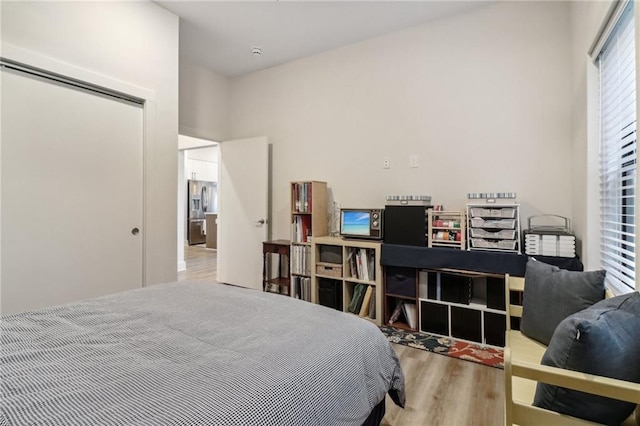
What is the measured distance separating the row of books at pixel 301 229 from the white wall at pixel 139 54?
1.22 meters

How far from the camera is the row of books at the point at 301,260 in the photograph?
345cm

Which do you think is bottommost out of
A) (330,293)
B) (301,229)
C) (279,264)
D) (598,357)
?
(330,293)

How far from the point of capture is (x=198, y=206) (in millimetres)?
8664

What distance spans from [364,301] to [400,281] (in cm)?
41

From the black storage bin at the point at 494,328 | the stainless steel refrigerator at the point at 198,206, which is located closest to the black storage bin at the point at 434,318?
the black storage bin at the point at 494,328

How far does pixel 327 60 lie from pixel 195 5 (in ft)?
4.69

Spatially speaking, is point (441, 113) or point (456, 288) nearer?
point (456, 288)

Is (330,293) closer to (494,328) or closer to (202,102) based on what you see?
(494,328)

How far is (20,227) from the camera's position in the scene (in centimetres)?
210

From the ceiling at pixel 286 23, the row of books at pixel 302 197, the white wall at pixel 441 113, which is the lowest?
the row of books at pixel 302 197

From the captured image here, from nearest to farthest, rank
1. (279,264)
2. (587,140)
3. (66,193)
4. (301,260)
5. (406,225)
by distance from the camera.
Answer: (587,140)
(66,193)
(406,225)
(301,260)
(279,264)

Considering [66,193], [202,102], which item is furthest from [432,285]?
[202,102]

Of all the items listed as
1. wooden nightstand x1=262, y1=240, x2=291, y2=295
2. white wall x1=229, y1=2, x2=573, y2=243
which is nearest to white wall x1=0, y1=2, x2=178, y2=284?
wooden nightstand x1=262, y1=240, x2=291, y2=295

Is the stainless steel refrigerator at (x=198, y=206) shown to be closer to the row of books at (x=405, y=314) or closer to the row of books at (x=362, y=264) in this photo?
the row of books at (x=362, y=264)
